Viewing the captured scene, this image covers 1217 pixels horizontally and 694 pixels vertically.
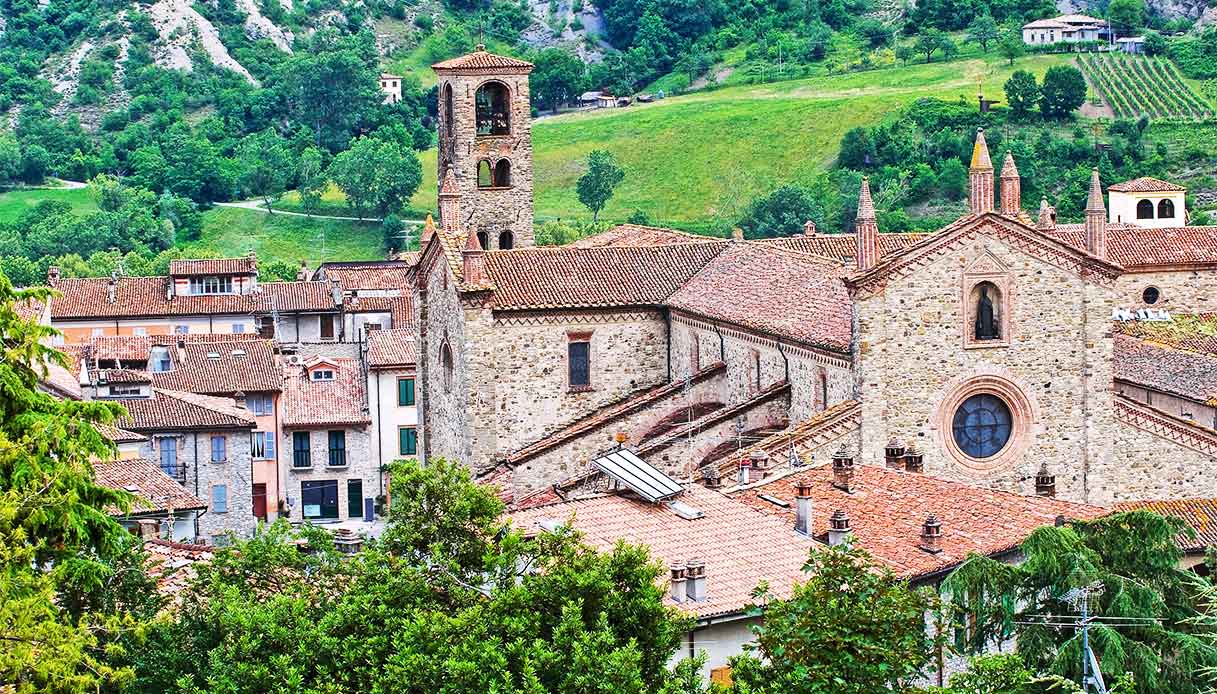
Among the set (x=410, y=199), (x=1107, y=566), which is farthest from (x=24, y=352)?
(x=410, y=199)

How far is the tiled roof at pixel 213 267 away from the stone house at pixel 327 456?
→ 83.6 ft

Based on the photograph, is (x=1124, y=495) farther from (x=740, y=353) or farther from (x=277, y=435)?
(x=277, y=435)

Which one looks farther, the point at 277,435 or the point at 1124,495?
the point at 277,435

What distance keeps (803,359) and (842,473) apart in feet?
22.0

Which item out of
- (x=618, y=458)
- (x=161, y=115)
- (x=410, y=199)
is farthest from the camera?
(x=161, y=115)

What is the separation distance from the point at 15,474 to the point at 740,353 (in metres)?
27.4

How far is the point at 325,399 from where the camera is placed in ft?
265

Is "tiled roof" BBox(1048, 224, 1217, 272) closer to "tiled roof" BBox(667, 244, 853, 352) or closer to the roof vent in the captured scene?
"tiled roof" BBox(667, 244, 853, 352)

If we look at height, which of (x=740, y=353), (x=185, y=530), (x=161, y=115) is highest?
(x=161, y=115)

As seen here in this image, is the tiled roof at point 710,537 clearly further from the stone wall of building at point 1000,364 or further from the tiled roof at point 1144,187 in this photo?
the tiled roof at point 1144,187

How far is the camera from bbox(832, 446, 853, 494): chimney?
4644cm

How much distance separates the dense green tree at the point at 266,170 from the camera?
167375 millimetres

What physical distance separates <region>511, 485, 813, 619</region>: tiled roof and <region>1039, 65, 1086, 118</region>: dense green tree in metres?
110

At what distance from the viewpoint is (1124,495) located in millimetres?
52375
